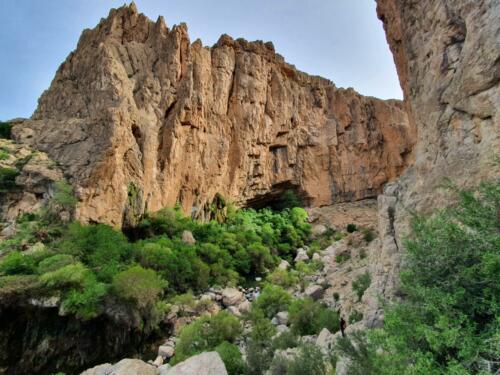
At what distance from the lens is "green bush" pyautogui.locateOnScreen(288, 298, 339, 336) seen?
9055 millimetres

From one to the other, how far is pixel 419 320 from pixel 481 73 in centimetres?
465

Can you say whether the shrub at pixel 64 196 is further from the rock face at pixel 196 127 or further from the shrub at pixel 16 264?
the shrub at pixel 16 264

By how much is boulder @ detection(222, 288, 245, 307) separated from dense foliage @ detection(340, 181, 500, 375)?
496 inches

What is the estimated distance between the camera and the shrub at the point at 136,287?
39.9ft

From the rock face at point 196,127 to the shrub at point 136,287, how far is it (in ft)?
17.7

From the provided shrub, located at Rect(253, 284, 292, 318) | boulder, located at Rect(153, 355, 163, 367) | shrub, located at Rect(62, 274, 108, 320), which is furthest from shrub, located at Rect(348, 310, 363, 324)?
shrub, located at Rect(62, 274, 108, 320)

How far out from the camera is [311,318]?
32.4 feet

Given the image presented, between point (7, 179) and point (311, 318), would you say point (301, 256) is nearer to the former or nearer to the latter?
point (311, 318)

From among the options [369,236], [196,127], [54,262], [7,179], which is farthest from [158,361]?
[196,127]

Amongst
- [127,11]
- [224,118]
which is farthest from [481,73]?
[127,11]

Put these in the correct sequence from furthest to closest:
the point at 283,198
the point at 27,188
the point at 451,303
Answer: the point at 283,198
the point at 27,188
the point at 451,303

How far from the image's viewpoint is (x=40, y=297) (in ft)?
37.7

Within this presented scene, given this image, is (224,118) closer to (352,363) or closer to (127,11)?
(127,11)

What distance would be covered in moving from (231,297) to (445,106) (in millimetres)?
13051
